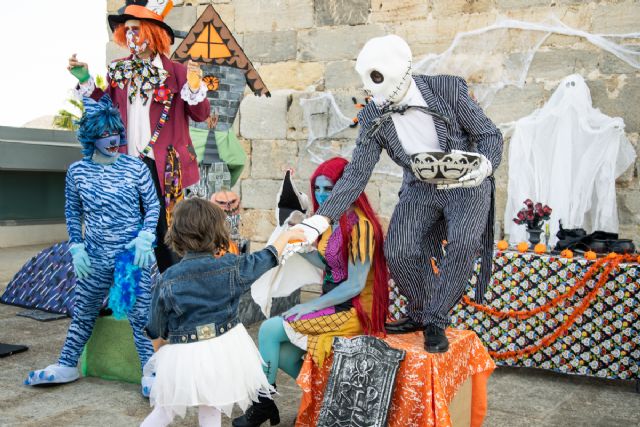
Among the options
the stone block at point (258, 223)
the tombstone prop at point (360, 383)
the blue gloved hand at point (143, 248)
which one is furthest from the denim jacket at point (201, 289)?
the stone block at point (258, 223)

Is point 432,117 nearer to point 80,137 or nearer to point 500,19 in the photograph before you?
point 80,137

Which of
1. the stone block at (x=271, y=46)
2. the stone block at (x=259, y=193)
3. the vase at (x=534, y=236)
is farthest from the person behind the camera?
the stone block at (x=259, y=193)

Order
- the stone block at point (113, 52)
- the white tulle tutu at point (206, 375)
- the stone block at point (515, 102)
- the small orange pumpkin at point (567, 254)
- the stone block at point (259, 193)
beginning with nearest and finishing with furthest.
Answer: the white tulle tutu at point (206, 375) → the small orange pumpkin at point (567, 254) → the stone block at point (515, 102) → the stone block at point (259, 193) → the stone block at point (113, 52)

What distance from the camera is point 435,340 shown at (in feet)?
9.42

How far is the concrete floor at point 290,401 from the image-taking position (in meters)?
3.48

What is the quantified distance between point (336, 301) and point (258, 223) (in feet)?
13.6

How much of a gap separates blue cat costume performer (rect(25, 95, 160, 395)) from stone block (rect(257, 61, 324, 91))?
10.9 feet

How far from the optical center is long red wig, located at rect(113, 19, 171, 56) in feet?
13.4

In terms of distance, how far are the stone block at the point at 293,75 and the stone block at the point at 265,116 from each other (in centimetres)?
10

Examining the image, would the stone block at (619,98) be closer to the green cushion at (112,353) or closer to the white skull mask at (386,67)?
the white skull mask at (386,67)

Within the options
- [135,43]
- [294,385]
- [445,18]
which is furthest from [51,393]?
[445,18]

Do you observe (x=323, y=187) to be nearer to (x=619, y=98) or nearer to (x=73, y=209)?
(x=73, y=209)

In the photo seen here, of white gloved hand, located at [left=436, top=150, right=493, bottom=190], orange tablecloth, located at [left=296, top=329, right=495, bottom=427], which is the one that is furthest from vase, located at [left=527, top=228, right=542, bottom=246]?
white gloved hand, located at [left=436, top=150, right=493, bottom=190]

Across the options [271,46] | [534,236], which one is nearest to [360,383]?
[534,236]
